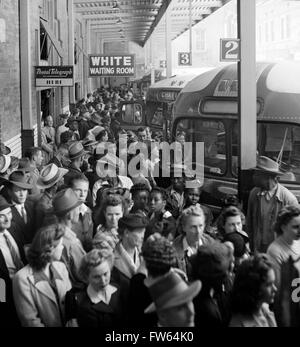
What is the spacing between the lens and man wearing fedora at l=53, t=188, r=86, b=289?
16.3 ft

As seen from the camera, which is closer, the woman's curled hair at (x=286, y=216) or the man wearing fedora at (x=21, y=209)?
the woman's curled hair at (x=286, y=216)

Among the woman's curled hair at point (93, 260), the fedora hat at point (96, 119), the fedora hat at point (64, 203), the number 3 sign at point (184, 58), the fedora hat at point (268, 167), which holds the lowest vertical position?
the woman's curled hair at point (93, 260)

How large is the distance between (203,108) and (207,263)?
6.90 m

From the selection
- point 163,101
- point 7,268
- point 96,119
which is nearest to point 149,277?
point 7,268

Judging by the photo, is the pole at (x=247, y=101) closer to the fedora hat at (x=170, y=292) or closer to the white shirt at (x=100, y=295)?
the white shirt at (x=100, y=295)

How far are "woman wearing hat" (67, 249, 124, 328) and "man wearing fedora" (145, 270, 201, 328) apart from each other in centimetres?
46

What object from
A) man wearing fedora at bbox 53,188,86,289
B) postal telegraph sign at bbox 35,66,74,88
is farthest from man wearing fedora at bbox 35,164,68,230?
postal telegraph sign at bbox 35,66,74,88

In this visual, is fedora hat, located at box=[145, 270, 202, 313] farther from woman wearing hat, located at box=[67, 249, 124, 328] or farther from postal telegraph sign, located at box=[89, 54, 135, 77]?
postal telegraph sign, located at box=[89, 54, 135, 77]

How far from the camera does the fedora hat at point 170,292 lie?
3750 mm

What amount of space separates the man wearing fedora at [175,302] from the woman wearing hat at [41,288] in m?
0.83

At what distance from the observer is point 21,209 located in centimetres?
621

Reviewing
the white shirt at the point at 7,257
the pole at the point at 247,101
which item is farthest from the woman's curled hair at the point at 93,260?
the pole at the point at 247,101

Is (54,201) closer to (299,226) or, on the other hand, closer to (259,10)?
(299,226)

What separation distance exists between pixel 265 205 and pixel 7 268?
322 centimetres
